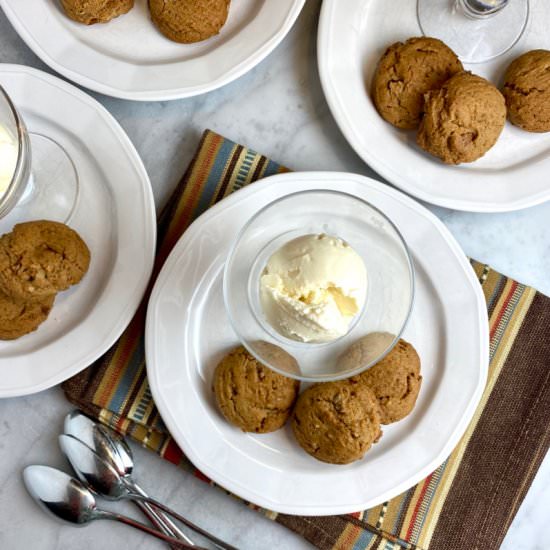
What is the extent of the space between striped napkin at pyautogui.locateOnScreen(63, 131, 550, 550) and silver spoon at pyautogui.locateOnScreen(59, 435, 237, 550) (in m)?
0.07

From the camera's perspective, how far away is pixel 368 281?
1.15 m

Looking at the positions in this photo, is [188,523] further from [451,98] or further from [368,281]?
[451,98]

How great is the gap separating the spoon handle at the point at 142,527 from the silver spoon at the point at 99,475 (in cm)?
3

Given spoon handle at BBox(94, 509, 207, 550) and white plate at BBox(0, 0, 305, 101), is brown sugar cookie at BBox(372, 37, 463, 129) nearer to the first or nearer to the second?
white plate at BBox(0, 0, 305, 101)

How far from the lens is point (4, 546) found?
4.37ft

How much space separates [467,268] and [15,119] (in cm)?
83

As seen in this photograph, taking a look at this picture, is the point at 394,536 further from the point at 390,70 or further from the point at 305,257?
the point at 390,70

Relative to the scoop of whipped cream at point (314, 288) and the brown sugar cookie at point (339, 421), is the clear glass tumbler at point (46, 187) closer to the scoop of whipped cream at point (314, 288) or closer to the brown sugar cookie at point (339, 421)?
the scoop of whipped cream at point (314, 288)

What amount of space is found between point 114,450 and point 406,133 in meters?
0.81

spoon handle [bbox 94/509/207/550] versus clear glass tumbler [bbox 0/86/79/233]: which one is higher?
clear glass tumbler [bbox 0/86/79/233]

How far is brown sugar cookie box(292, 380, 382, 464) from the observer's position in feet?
3.89

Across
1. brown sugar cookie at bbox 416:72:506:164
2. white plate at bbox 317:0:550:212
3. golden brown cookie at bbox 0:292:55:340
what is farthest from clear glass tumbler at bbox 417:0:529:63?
golden brown cookie at bbox 0:292:55:340

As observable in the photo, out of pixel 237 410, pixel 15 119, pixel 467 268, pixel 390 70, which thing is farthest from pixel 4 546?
pixel 390 70

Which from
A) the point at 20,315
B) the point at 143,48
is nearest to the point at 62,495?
the point at 20,315
